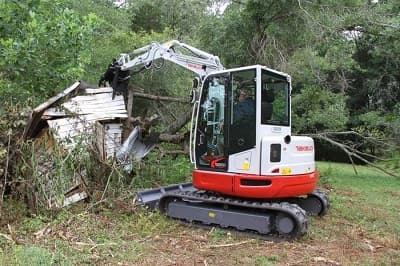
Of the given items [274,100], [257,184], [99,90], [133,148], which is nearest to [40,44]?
[99,90]

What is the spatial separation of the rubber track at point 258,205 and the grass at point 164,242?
0.19 meters

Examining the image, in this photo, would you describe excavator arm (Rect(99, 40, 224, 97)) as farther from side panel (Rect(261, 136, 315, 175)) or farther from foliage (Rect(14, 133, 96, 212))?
foliage (Rect(14, 133, 96, 212))

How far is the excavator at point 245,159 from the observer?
608cm

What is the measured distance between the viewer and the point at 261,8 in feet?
34.5

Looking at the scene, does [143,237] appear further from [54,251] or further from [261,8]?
[261,8]

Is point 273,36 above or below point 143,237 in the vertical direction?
above

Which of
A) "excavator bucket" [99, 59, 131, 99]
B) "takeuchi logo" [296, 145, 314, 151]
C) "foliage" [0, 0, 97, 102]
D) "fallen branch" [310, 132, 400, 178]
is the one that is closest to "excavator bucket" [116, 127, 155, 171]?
"excavator bucket" [99, 59, 131, 99]

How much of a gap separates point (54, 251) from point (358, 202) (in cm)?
596

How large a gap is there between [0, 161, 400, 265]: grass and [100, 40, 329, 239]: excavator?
262mm

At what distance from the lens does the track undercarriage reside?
19.5ft

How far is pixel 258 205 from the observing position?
6094 millimetres

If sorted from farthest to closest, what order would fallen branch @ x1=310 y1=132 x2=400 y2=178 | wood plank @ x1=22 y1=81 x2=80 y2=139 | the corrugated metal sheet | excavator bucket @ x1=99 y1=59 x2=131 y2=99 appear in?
fallen branch @ x1=310 y1=132 x2=400 y2=178 < excavator bucket @ x1=99 y1=59 x2=131 y2=99 < the corrugated metal sheet < wood plank @ x1=22 y1=81 x2=80 y2=139

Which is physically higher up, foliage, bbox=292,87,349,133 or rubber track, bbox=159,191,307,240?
foliage, bbox=292,87,349,133

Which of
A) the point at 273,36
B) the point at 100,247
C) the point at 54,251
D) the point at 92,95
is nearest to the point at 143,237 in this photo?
the point at 100,247
